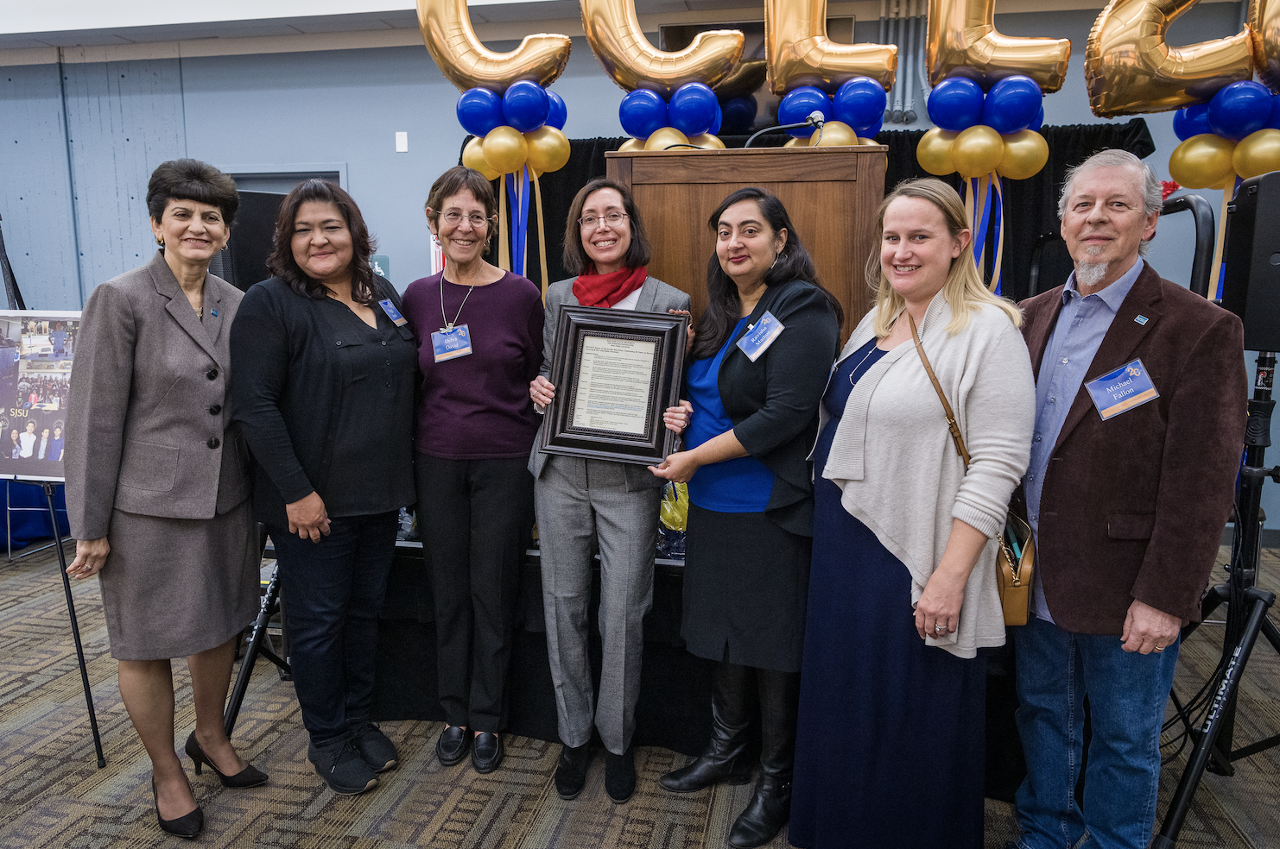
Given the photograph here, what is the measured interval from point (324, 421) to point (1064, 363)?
6.19ft

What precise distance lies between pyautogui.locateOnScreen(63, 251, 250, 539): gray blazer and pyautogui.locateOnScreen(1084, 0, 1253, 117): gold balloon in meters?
3.71

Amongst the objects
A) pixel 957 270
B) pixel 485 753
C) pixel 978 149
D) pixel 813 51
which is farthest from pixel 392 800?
pixel 978 149

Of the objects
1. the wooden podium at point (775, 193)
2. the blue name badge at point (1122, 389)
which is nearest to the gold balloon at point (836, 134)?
the wooden podium at point (775, 193)

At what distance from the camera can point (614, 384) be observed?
193cm

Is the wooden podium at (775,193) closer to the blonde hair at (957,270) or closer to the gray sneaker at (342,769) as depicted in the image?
the blonde hair at (957,270)

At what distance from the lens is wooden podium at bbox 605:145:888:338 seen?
2.28 meters

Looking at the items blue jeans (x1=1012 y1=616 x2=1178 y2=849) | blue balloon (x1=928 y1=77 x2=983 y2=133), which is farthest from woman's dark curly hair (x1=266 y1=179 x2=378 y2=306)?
blue balloon (x1=928 y1=77 x2=983 y2=133)

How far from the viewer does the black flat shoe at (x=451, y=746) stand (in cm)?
236

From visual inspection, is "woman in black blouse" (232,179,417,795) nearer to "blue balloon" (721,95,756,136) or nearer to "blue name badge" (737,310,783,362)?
"blue name badge" (737,310,783,362)

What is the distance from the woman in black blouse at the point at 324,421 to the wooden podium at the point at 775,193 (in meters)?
0.90

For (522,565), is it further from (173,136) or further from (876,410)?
(173,136)

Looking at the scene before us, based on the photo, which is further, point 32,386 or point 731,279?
point 32,386

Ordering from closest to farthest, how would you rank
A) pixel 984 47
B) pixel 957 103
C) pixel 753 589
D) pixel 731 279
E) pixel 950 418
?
pixel 950 418 → pixel 753 589 → pixel 731 279 → pixel 984 47 → pixel 957 103

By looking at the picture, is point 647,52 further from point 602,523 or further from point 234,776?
point 234,776
